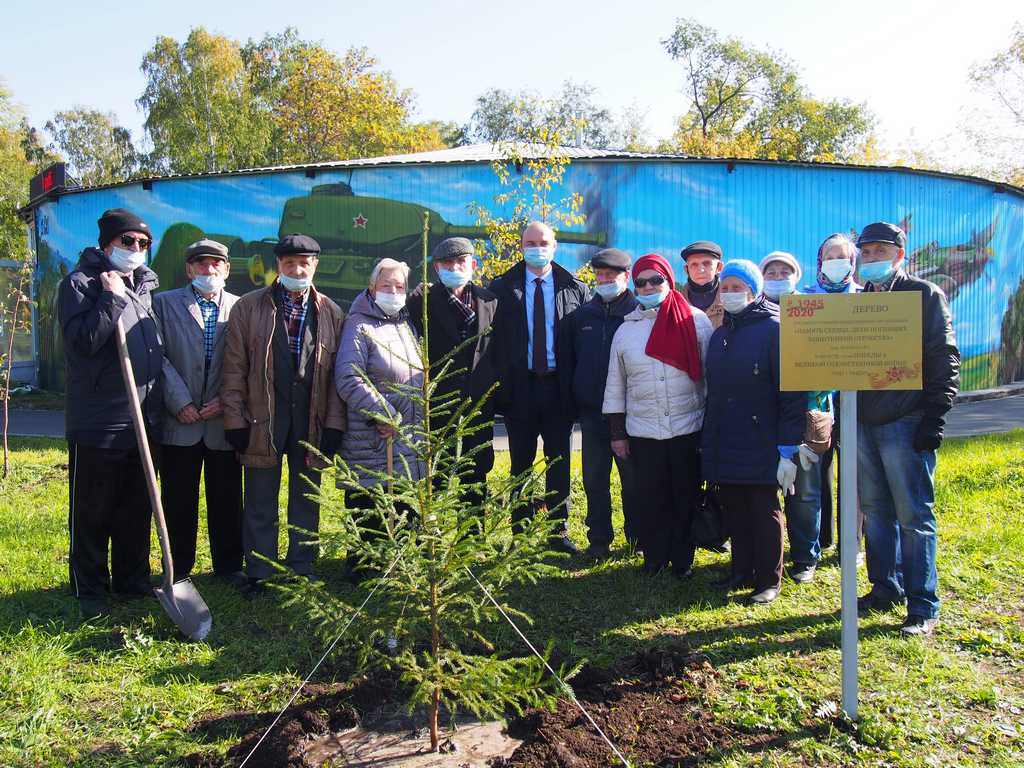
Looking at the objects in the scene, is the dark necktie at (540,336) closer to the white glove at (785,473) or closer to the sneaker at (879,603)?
the white glove at (785,473)

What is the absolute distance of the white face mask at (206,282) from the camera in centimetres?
488

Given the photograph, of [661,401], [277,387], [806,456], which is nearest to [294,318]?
[277,387]

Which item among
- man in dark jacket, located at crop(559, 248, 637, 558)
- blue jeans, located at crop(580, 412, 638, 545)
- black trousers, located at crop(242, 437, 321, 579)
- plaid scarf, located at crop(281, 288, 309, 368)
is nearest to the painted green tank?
man in dark jacket, located at crop(559, 248, 637, 558)

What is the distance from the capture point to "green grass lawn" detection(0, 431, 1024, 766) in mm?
3258

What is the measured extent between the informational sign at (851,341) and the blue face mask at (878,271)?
1194 mm

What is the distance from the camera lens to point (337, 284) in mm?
16500

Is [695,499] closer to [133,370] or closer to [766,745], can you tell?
[766,745]

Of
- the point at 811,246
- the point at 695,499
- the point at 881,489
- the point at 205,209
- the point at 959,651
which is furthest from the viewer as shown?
the point at 205,209

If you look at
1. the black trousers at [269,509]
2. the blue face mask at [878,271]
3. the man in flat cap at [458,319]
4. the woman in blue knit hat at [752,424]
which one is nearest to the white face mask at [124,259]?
the black trousers at [269,509]

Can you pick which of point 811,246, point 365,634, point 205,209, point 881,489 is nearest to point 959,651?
point 881,489

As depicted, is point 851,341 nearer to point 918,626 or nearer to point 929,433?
point 929,433

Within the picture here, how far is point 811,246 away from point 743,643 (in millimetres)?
13341

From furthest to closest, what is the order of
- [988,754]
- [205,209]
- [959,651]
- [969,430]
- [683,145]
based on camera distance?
1. [683,145]
2. [205,209]
3. [969,430]
4. [959,651]
5. [988,754]

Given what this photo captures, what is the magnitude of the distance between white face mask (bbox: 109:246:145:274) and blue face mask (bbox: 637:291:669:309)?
126 inches
